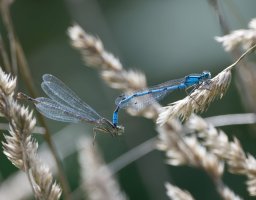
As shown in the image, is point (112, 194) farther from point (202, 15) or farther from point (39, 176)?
point (202, 15)

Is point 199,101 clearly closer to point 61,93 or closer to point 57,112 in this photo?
point 57,112

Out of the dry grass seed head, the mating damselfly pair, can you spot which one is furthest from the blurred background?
the dry grass seed head

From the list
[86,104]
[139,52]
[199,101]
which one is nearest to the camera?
[199,101]

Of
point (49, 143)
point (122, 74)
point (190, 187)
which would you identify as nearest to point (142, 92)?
point (122, 74)

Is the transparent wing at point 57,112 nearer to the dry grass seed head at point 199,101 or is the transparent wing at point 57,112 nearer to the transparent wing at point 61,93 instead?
the transparent wing at point 61,93

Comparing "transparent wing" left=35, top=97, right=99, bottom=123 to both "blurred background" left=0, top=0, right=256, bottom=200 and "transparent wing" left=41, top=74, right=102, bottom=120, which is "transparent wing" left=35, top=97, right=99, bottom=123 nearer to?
"transparent wing" left=41, top=74, right=102, bottom=120

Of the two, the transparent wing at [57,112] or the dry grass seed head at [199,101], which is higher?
the transparent wing at [57,112]

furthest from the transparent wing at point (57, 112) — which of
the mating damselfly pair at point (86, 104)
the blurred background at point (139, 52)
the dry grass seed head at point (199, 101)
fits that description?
the blurred background at point (139, 52)

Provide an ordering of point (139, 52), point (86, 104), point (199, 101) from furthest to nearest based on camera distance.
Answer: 1. point (139, 52)
2. point (86, 104)
3. point (199, 101)

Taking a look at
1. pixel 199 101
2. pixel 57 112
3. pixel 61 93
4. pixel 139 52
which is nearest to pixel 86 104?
pixel 57 112
